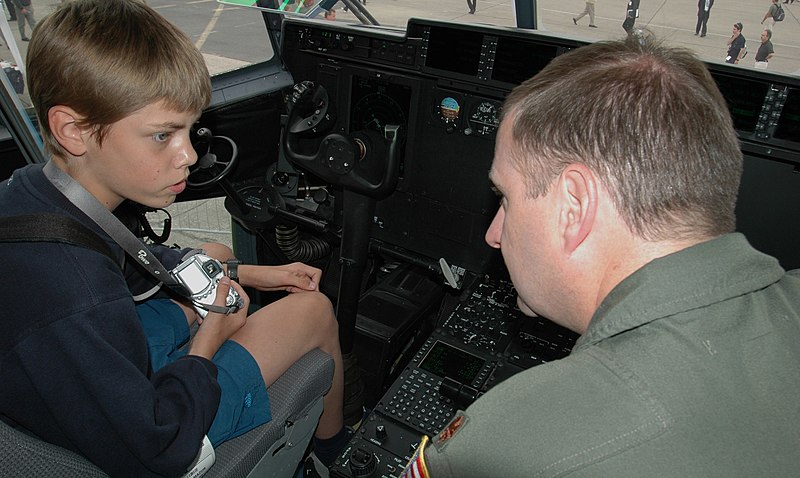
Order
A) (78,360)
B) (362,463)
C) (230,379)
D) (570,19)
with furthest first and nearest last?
(570,19) < (362,463) < (230,379) < (78,360)

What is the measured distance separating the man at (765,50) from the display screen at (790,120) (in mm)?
198

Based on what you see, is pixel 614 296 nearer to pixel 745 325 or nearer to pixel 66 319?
pixel 745 325

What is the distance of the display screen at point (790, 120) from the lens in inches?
68.8

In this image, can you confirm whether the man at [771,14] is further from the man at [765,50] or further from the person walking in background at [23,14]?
the person walking in background at [23,14]

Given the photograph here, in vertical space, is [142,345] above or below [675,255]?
below

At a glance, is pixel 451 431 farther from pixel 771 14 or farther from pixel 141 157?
pixel 771 14

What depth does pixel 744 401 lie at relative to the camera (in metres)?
0.65

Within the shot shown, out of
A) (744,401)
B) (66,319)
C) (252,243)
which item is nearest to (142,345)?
(66,319)

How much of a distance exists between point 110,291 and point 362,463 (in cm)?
84

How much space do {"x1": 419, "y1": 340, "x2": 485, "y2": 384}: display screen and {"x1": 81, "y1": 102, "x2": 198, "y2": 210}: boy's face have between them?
1039 millimetres

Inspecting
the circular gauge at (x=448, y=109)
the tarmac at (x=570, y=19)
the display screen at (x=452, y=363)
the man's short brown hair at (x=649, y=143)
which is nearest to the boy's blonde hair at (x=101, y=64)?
the tarmac at (x=570, y=19)

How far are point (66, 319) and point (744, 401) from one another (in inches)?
40.5

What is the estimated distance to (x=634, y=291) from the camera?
0.75 meters

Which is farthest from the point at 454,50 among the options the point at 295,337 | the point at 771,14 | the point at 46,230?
the point at 46,230
